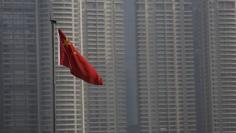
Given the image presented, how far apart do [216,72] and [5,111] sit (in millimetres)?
6085

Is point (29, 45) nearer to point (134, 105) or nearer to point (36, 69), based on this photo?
point (36, 69)

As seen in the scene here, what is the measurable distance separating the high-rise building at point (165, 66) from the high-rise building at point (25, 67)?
2774 millimetres

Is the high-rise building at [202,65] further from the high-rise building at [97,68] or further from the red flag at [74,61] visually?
the red flag at [74,61]

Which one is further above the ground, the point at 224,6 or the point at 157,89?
the point at 224,6

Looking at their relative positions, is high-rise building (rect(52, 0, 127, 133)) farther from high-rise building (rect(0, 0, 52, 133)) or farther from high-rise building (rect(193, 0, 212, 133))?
high-rise building (rect(193, 0, 212, 133))

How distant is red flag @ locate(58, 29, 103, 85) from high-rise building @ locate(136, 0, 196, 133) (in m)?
11.5

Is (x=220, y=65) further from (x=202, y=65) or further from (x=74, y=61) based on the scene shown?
(x=74, y=61)

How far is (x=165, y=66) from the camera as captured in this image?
1794cm

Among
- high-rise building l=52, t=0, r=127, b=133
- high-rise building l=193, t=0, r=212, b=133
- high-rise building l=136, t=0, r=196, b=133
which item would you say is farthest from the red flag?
high-rise building l=193, t=0, r=212, b=133

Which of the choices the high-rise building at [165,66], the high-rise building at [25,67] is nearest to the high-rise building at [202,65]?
the high-rise building at [165,66]

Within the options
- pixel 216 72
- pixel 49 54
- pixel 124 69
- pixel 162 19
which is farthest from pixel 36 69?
pixel 216 72

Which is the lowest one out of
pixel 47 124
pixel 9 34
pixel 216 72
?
pixel 47 124

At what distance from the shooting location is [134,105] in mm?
17734

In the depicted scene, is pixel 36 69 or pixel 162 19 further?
pixel 162 19
